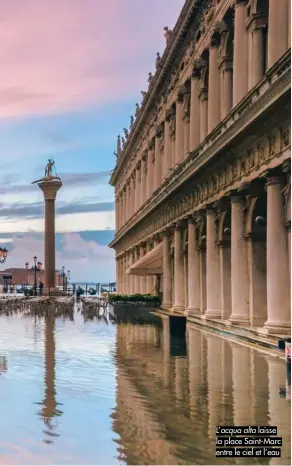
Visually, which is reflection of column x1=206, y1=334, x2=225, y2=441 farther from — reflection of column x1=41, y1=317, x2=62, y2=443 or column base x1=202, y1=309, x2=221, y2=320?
column base x1=202, y1=309, x2=221, y2=320

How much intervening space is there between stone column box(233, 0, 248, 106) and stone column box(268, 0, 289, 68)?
152 inches

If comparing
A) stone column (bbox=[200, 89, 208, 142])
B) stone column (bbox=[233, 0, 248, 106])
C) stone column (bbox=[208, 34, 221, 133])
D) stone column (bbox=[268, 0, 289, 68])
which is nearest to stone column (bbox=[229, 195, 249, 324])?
stone column (bbox=[233, 0, 248, 106])

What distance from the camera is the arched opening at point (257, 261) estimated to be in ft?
74.3

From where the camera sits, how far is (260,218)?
72.9 ft

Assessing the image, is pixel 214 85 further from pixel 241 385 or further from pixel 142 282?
pixel 142 282

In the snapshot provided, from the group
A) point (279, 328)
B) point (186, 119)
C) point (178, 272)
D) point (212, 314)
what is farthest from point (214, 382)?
point (186, 119)

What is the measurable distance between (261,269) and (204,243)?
837 centimetres

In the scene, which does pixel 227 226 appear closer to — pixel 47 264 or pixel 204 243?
pixel 204 243

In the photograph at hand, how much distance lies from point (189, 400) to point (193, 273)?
21.2m

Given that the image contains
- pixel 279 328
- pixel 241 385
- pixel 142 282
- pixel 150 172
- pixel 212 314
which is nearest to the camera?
pixel 241 385

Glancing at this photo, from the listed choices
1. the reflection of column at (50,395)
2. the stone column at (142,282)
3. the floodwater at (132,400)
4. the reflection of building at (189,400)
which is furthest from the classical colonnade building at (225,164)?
the stone column at (142,282)

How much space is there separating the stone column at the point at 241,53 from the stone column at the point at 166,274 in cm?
1686

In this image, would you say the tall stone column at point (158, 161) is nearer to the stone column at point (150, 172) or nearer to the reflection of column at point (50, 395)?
the stone column at point (150, 172)

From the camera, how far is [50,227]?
7162 cm
